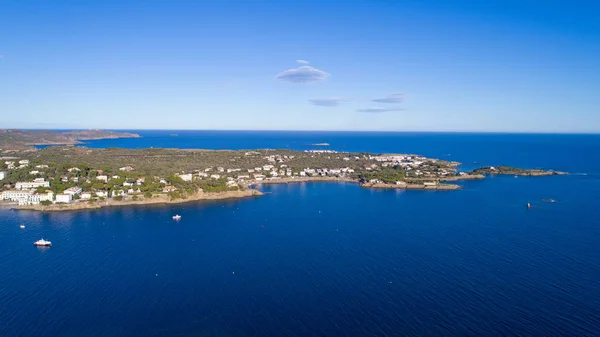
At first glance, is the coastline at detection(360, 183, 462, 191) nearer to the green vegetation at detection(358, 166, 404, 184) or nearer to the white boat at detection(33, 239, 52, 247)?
the green vegetation at detection(358, 166, 404, 184)

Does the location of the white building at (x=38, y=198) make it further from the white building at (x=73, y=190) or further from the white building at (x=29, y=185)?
the white building at (x=29, y=185)

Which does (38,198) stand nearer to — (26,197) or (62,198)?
(26,197)

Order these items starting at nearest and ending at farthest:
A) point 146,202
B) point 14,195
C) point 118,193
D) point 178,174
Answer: point 14,195, point 146,202, point 118,193, point 178,174

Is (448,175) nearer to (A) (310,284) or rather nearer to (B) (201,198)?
(B) (201,198)

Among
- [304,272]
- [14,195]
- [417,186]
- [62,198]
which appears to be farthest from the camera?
[417,186]

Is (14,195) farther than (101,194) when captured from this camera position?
No

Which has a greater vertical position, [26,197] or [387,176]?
[387,176]

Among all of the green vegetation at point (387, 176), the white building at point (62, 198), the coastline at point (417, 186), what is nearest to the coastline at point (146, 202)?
the white building at point (62, 198)

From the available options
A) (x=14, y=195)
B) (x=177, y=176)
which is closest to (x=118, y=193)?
(x=177, y=176)
